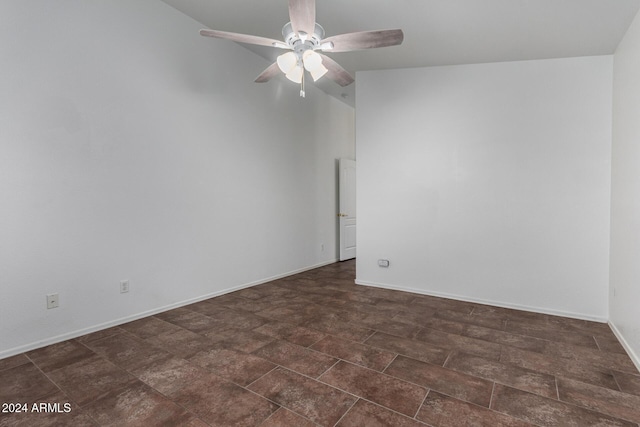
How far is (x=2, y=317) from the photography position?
93.4 inches

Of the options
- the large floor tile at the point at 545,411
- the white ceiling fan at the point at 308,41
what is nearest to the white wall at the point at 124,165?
the white ceiling fan at the point at 308,41

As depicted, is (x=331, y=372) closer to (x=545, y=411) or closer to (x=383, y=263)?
(x=545, y=411)

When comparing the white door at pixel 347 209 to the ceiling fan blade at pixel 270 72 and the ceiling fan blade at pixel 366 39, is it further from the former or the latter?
the ceiling fan blade at pixel 366 39

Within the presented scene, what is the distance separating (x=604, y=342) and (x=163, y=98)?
4794mm

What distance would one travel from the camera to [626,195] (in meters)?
2.76

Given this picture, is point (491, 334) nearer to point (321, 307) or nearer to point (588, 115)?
point (321, 307)

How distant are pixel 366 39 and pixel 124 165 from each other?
2.46 meters

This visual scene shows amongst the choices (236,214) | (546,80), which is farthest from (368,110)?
(236,214)

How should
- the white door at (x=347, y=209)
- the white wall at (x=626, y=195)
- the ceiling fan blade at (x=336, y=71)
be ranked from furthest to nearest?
the white door at (x=347, y=209) → the ceiling fan blade at (x=336, y=71) → the white wall at (x=626, y=195)

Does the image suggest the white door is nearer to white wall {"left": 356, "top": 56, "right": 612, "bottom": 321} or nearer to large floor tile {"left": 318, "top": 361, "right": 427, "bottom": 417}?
white wall {"left": 356, "top": 56, "right": 612, "bottom": 321}

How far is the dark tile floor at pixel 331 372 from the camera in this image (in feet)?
5.81

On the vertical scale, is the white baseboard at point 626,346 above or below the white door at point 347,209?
below

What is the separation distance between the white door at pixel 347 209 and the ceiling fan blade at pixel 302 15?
4.11 m

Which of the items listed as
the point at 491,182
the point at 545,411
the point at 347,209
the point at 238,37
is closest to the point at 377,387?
the point at 545,411
